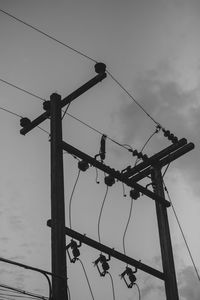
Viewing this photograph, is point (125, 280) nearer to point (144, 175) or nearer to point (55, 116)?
point (144, 175)

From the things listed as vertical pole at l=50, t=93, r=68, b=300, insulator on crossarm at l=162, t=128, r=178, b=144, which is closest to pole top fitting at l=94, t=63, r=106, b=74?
vertical pole at l=50, t=93, r=68, b=300

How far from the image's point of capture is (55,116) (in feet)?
28.6

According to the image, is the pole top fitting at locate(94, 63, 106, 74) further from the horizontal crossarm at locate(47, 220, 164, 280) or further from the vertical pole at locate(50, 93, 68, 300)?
the horizontal crossarm at locate(47, 220, 164, 280)

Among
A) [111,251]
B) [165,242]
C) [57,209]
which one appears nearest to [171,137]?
[165,242]

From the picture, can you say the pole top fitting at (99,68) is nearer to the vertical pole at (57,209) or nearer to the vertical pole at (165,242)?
the vertical pole at (57,209)

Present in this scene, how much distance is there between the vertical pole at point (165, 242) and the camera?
9.64 meters

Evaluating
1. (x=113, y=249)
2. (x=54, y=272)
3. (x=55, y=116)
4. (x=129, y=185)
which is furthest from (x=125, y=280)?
(x=55, y=116)

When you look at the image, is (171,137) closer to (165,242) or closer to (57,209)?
(165,242)

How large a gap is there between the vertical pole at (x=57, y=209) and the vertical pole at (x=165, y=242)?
11.8 ft

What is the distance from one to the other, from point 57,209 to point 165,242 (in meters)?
3.77

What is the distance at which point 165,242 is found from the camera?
10156 mm

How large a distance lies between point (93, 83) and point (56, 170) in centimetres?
224

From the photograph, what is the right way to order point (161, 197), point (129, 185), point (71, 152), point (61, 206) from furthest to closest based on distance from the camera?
1. point (161, 197)
2. point (129, 185)
3. point (71, 152)
4. point (61, 206)

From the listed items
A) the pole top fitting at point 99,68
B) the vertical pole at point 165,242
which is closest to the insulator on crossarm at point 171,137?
the vertical pole at point 165,242
